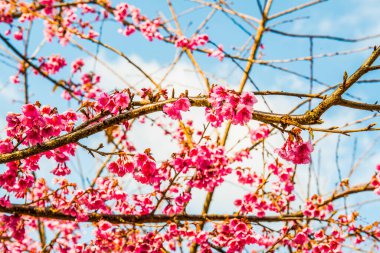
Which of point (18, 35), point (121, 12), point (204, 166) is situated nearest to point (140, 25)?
point (121, 12)

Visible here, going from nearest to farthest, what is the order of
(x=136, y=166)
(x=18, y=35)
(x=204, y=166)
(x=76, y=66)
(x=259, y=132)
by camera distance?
(x=136, y=166) < (x=204, y=166) < (x=259, y=132) < (x=18, y=35) < (x=76, y=66)

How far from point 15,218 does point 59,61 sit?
14.8 feet

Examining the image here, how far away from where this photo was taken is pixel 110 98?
278 cm

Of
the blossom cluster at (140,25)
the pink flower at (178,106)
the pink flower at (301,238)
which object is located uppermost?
the blossom cluster at (140,25)

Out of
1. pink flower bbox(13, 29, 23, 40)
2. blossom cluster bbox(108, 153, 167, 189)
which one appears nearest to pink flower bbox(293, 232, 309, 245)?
blossom cluster bbox(108, 153, 167, 189)

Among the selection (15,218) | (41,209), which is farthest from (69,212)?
(15,218)

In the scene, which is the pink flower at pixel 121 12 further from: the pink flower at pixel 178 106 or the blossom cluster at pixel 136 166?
the pink flower at pixel 178 106

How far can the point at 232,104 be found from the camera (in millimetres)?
2547

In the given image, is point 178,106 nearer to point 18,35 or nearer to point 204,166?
point 204,166

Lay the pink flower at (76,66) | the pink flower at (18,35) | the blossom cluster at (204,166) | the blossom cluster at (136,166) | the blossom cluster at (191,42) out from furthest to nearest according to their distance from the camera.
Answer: the pink flower at (76,66) < the pink flower at (18,35) < the blossom cluster at (191,42) < the blossom cluster at (204,166) < the blossom cluster at (136,166)

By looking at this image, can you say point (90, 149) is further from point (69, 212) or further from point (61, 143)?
point (69, 212)

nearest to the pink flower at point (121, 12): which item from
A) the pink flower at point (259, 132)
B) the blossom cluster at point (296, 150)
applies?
the pink flower at point (259, 132)

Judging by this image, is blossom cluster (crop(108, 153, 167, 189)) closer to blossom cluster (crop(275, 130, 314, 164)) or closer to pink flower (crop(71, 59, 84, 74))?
blossom cluster (crop(275, 130, 314, 164))

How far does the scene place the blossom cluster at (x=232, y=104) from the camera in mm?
2441
